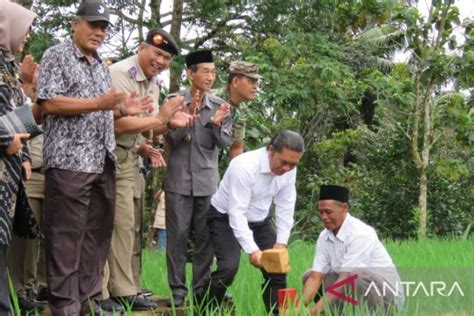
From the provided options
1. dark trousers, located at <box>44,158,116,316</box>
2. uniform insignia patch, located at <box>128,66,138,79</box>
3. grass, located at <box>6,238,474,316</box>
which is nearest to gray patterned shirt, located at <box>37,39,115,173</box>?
dark trousers, located at <box>44,158,116,316</box>

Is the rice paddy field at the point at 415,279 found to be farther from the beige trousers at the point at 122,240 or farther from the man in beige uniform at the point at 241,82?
the man in beige uniform at the point at 241,82

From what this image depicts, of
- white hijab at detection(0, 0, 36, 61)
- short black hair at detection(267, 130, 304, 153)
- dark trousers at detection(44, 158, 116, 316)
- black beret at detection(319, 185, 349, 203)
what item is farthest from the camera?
black beret at detection(319, 185, 349, 203)

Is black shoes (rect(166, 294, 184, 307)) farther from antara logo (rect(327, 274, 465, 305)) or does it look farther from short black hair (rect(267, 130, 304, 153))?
short black hair (rect(267, 130, 304, 153))

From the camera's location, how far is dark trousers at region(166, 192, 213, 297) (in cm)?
515

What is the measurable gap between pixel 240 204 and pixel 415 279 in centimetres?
167

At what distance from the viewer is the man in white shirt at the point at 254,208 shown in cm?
445

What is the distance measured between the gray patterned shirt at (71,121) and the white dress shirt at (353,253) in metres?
1.43

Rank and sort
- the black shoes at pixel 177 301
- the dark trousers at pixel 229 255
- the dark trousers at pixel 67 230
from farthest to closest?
the black shoes at pixel 177 301 → the dark trousers at pixel 229 255 → the dark trousers at pixel 67 230

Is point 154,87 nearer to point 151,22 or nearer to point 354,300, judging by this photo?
point 354,300

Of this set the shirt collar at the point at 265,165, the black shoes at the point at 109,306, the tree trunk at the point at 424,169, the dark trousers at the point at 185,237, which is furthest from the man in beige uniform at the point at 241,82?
the tree trunk at the point at 424,169

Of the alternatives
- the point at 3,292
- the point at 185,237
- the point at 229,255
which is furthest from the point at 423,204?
the point at 3,292

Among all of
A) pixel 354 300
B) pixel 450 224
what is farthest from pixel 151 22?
pixel 354 300

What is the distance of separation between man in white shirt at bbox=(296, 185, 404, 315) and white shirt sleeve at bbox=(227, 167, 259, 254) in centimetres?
45

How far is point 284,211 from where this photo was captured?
4.84m
